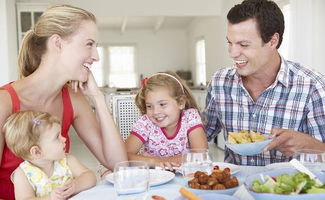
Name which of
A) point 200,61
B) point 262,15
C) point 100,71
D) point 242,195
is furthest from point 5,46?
point 100,71

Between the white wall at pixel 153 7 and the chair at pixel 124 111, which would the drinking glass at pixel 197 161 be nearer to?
the chair at pixel 124 111

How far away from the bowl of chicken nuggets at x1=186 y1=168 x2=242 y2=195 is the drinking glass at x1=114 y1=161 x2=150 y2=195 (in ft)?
0.41

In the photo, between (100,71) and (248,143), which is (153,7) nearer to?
(100,71)

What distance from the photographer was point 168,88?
2.07 metres

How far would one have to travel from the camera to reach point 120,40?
12.9m

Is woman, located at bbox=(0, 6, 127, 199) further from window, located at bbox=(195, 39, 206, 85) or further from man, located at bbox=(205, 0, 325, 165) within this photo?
Result: window, located at bbox=(195, 39, 206, 85)

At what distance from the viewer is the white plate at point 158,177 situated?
1242 mm

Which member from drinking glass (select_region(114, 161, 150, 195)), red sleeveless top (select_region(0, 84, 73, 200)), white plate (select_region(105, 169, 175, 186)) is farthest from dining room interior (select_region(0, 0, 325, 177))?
drinking glass (select_region(114, 161, 150, 195))

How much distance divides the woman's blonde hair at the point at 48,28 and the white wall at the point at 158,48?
443 inches

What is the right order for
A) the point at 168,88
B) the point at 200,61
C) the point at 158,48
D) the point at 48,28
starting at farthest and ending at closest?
the point at 158,48 → the point at 200,61 → the point at 168,88 → the point at 48,28

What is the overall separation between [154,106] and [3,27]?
378 centimetres

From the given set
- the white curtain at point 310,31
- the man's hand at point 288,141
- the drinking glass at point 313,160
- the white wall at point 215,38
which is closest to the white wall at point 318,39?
the white curtain at point 310,31

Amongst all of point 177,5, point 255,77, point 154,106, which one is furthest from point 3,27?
point 255,77

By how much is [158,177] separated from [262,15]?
0.98 metres
